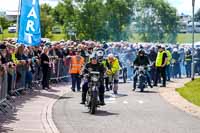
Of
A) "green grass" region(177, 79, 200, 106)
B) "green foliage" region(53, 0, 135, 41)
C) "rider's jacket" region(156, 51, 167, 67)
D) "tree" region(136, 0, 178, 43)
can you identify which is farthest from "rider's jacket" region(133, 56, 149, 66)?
"tree" region(136, 0, 178, 43)

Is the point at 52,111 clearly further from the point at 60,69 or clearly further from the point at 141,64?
the point at 60,69

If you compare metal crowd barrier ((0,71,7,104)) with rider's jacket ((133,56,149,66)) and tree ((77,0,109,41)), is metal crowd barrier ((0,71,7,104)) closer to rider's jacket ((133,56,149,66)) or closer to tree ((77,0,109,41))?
rider's jacket ((133,56,149,66))

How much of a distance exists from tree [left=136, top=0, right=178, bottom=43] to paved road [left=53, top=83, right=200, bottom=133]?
4427cm

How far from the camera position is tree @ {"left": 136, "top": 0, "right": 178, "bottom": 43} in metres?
67.2

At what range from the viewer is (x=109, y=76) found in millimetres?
26375

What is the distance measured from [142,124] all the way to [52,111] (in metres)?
3.58

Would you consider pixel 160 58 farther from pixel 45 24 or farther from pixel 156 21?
pixel 45 24

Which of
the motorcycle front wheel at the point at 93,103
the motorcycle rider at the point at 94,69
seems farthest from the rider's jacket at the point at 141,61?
the motorcycle front wheel at the point at 93,103

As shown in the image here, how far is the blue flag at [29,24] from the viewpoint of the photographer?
→ 23.5 m

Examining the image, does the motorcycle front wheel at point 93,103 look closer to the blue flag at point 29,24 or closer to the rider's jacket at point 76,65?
the blue flag at point 29,24

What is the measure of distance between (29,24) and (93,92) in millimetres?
6411

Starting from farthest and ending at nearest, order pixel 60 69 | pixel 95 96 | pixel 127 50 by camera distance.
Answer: pixel 127 50
pixel 60 69
pixel 95 96

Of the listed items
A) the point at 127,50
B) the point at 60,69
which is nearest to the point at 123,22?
the point at 127,50

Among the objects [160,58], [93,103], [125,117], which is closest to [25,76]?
[93,103]
